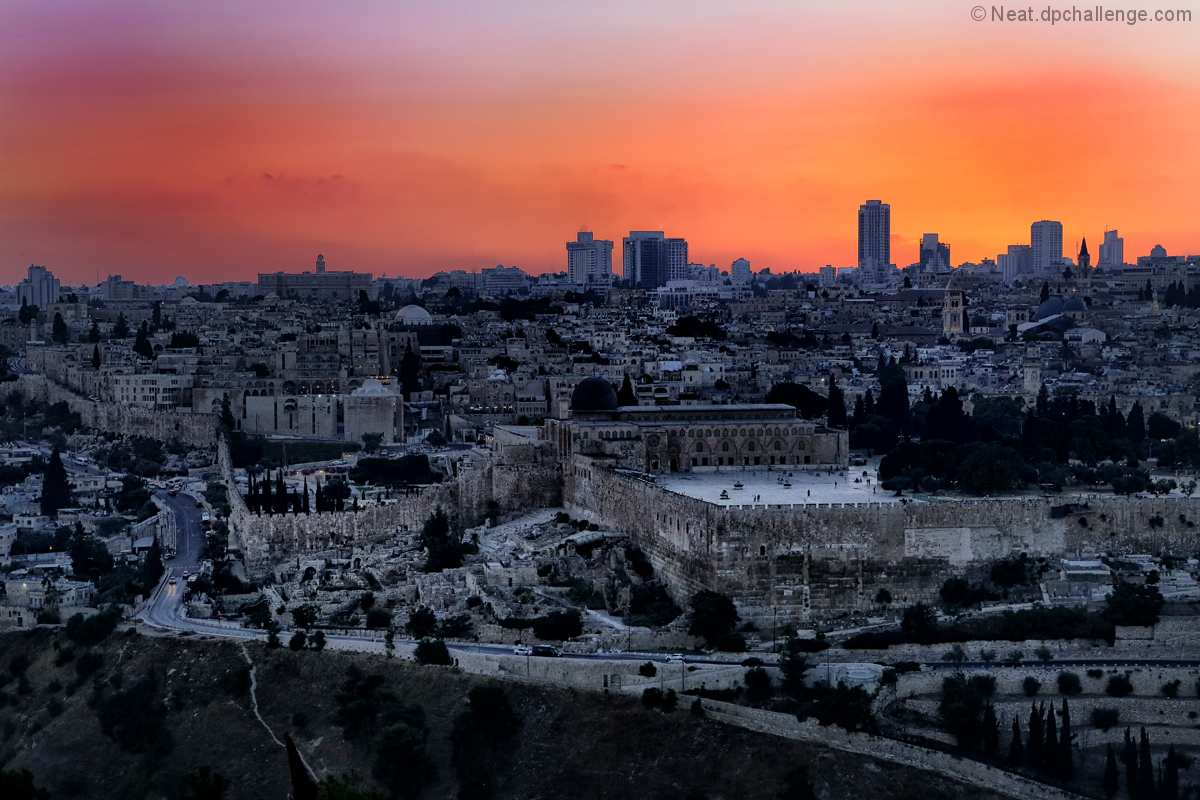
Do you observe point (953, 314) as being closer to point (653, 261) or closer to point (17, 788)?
point (653, 261)

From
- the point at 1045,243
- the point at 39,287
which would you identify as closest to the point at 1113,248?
the point at 1045,243

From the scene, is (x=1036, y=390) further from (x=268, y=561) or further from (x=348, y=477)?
(x=268, y=561)

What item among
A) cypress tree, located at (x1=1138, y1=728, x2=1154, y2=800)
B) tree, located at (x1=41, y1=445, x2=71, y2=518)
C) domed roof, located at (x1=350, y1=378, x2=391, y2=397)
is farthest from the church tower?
cypress tree, located at (x1=1138, y1=728, x2=1154, y2=800)

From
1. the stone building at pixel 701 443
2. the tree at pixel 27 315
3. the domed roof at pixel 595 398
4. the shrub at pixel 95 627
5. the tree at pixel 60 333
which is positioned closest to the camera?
the shrub at pixel 95 627

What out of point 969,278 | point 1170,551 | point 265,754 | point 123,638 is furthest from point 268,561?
point 969,278

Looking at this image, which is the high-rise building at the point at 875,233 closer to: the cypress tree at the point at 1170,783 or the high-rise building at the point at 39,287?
the high-rise building at the point at 39,287

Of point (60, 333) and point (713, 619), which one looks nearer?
point (713, 619)

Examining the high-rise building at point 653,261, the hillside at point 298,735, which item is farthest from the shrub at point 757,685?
the high-rise building at point 653,261

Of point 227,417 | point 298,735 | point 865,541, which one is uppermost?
point 227,417

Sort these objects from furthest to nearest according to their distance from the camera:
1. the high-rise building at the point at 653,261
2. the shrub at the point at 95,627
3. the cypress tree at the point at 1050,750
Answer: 1. the high-rise building at the point at 653,261
2. the shrub at the point at 95,627
3. the cypress tree at the point at 1050,750
